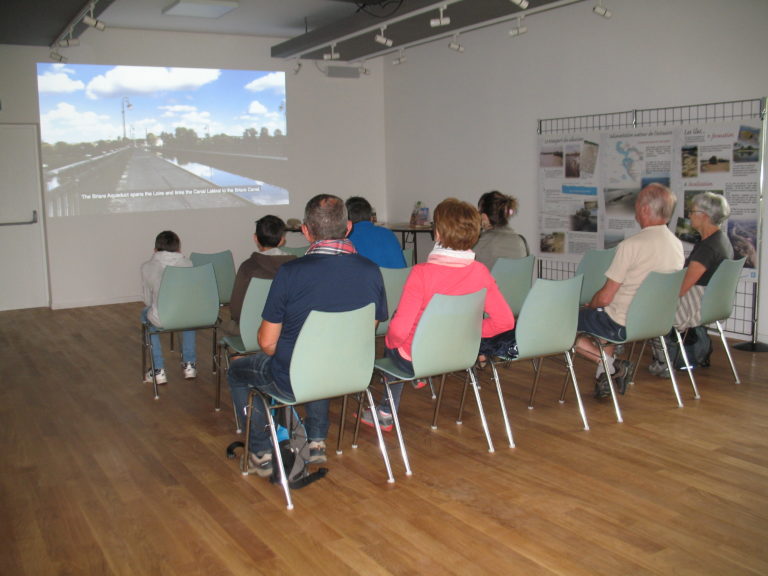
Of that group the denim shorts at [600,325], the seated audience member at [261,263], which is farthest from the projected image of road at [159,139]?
the denim shorts at [600,325]

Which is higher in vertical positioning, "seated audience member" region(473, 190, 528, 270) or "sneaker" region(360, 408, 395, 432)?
"seated audience member" region(473, 190, 528, 270)

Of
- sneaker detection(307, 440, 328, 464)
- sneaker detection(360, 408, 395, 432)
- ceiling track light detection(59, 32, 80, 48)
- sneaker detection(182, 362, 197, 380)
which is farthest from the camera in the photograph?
ceiling track light detection(59, 32, 80, 48)

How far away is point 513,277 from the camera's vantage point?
5090 mm

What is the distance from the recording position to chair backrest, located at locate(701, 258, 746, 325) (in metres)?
4.84

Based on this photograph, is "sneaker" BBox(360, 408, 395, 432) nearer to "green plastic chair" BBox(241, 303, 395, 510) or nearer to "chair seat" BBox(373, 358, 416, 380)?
"chair seat" BBox(373, 358, 416, 380)

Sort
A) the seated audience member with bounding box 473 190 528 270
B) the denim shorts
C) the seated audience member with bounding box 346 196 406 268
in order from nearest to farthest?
the denim shorts, the seated audience member with bounding box 346 196 406 268, the seated audience member with bounding box 473 190 528 270

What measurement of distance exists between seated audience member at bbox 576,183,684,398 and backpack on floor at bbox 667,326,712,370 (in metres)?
0.98

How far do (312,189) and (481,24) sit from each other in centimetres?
413

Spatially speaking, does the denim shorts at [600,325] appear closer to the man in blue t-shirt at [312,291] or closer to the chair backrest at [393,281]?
the chair backrest at [393,281]

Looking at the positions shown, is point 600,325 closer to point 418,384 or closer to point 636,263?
point 636,263

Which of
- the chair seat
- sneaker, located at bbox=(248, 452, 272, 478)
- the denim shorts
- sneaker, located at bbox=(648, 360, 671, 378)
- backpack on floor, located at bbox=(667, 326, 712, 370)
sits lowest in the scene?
sneaker, located at bbox=(248, 452, 272, 478)

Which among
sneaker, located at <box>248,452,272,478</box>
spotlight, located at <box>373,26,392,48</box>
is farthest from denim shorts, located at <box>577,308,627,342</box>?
spotlight, located at <box>373,26,392,48</box>

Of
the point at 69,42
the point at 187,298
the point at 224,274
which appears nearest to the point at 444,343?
the point at 187,298

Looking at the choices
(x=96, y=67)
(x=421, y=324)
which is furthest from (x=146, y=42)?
(x=421, y=324)
